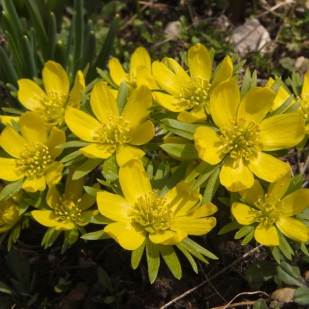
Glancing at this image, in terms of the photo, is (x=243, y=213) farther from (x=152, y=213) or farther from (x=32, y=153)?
(x=32, y=153)

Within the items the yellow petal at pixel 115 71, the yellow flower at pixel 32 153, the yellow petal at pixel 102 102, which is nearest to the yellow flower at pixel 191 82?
the yellow petal at pixel 102 102

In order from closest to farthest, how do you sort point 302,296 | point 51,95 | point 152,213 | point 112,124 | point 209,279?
point 152,213, point 302,296, point 112,124, point 209,279, point 51,95

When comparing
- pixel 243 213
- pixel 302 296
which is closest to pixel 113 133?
pixel 243 213

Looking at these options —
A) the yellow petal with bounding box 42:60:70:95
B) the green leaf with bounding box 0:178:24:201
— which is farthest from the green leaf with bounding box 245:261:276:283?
the yellow petal with bounding box 42:60:70:95

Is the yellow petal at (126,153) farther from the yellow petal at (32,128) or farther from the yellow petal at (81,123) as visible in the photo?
the yellow petal at (32,128)

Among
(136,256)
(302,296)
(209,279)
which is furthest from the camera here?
(209,279)

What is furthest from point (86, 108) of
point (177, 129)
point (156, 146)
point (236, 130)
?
point (236, 130)

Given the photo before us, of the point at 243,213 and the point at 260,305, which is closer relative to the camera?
the point at 243,213
